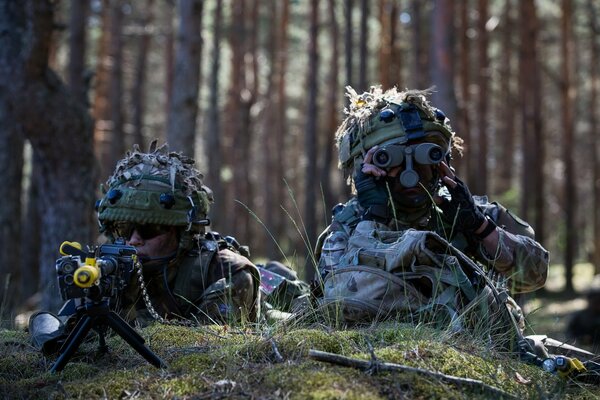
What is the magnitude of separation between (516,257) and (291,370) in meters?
1.86

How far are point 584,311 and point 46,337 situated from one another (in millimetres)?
10864

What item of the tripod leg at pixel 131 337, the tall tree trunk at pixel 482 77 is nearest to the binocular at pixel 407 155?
the tripod leg at pixel 131 337

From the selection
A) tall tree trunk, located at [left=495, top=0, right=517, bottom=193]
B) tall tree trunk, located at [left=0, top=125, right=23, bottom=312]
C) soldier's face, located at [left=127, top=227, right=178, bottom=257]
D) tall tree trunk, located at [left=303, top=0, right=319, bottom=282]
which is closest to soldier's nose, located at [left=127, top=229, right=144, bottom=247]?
soldier's face, located at [left=127, top=227, right=178, bottom=257]

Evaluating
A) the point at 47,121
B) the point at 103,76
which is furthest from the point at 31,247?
the point at 103,76

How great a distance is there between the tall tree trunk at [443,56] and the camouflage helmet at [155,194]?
6.67 m

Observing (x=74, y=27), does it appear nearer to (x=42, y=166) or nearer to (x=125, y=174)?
(x=42, y=166)

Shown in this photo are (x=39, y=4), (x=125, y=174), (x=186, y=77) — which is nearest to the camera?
(x=125, y=174)

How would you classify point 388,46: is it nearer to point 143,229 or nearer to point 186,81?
point 186,81

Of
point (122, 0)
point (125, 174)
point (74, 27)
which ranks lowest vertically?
point (125, 174)

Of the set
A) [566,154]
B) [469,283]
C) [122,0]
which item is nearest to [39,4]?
[469,283]

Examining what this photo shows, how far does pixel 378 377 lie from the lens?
2.83 metres

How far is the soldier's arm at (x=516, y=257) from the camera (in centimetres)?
417

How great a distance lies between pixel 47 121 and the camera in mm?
7707

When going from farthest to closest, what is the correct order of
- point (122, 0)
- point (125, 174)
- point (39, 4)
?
1. point (122, 0)
2. point (39, 4)
3. point (125, 174)
